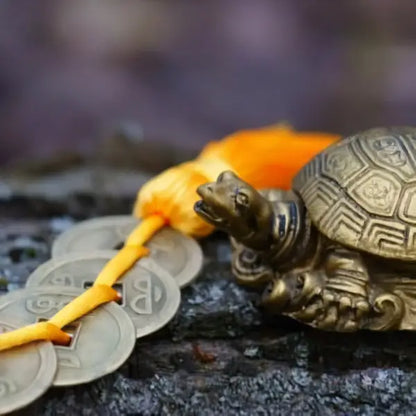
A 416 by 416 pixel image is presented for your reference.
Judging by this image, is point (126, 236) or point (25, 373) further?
point (126, 236)

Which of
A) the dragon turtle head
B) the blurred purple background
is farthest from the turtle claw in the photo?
the blurred purple background

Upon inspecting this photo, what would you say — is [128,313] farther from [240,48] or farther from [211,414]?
[240,48]

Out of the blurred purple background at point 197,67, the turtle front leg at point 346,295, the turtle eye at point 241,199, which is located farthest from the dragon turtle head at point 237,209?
the blurred purple background at point 197,67

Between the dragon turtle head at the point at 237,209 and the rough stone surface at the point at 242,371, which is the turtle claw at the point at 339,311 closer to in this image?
the rough stone surface at the point at 242,371

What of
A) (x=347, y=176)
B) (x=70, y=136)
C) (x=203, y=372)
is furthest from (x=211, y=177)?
(x=70, y=136)

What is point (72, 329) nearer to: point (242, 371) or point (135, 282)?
point (135, 282)

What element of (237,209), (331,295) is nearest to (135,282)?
(237,209)

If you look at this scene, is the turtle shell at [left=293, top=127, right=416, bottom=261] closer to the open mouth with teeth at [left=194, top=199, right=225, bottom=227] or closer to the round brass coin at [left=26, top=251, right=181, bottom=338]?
the open mouth with teeth at [left=194, top=199, right=225, bottom=227]
